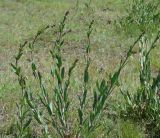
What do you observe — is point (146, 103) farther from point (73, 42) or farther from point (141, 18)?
point (73, 42)

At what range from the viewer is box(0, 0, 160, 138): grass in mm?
6090

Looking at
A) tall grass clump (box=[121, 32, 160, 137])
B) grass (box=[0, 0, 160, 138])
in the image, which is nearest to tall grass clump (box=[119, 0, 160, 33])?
grass (box=[0, 0, 160, 138])

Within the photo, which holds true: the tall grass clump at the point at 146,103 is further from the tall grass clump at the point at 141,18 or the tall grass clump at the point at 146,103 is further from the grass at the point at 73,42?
the tall grass clump at the point at 141,18

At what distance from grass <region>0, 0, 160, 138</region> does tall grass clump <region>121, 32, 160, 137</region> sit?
191mm

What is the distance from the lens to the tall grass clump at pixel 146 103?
5.18m

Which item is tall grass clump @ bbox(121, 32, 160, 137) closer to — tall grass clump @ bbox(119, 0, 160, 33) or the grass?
the grass

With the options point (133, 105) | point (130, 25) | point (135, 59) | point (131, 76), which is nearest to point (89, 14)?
point (130, 25)

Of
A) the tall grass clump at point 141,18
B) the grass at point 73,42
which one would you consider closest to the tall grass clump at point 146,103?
the grass at point 73,42

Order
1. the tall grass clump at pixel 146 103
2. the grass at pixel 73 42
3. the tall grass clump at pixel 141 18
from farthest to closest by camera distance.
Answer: the tall grass clump at pixel 141 18 → the grass at pixel 73 42 → the tall grass clump at pixel 146 103

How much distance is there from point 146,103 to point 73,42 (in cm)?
536

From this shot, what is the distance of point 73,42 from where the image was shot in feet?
34.9

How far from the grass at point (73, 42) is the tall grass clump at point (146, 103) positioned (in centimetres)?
19

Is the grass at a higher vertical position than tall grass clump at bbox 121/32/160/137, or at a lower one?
lower

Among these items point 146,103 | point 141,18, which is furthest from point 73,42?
point 146,103
